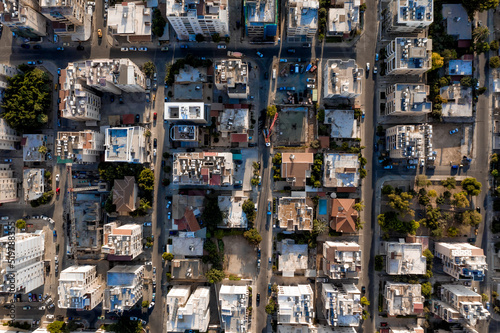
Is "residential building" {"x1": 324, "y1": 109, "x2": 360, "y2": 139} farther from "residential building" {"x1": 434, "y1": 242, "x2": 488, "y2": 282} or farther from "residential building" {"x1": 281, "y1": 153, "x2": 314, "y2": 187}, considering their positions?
"residential building" {"x1": 434, "y1": 242, "x2": 488, "y2": 282}

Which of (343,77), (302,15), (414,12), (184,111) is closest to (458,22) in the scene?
(414,12)

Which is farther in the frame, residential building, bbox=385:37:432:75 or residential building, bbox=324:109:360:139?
residential building, bbox=324:109:360:139

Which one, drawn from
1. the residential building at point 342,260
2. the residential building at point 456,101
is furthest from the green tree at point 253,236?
the residential building at point 456,101

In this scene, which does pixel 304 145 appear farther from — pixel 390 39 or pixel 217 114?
pixel 390 39

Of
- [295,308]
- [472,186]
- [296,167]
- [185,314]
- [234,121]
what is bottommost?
[185,314]

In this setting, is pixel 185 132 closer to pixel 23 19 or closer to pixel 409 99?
pixel 23 19

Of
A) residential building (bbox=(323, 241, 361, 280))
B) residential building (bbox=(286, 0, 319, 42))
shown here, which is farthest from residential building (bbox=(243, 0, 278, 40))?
residential building (bbox=(323, 241, 361, 280))

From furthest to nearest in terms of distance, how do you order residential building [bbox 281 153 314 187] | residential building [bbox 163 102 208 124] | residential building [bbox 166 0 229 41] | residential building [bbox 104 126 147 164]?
residential building [bbox 281 153 314 187]
residential building [bbox 104 126 147 164]
residential building [bbox 163 102 208 124]
residential building [bbox 166 0 229 41]

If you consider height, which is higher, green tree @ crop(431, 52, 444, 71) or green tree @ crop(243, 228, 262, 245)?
green tree @ crop(431, 52, 444, 71)

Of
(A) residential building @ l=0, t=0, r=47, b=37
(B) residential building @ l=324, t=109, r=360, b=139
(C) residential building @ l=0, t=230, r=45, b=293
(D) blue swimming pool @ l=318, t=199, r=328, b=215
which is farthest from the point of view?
(D) blue swimming pool @ l=318, t=199, r=328, b=215
